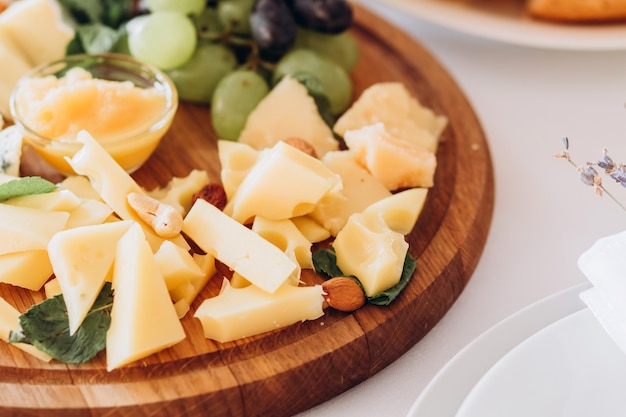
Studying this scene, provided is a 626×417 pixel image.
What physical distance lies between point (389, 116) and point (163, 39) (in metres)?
0.48

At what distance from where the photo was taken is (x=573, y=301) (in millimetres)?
1252

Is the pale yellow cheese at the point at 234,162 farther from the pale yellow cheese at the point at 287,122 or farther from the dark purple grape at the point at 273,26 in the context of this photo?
the dark purple grape at the point at 273,26

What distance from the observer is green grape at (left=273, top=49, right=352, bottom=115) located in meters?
1.64

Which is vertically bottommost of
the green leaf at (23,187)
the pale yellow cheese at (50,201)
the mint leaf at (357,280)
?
the mint leaf at (357,280)

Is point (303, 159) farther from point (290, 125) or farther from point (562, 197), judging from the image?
point (562, 197)

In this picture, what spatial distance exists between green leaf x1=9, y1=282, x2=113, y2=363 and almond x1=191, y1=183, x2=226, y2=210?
1.00 feet

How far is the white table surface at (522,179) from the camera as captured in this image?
1289 mm

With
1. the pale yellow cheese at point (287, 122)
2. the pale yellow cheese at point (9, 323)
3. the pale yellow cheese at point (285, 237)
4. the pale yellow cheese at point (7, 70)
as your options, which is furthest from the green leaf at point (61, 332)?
the pale yellow cheese at point (7, 70)

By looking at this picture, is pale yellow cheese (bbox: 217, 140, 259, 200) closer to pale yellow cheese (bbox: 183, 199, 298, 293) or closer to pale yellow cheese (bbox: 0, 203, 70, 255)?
pale yellow cheese (bbox: 183, 199, 298, 293)

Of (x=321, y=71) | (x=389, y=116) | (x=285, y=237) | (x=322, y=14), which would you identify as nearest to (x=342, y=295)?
(x=285, y=237)

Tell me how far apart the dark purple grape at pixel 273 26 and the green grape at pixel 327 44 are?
0.22ft

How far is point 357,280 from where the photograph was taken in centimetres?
127

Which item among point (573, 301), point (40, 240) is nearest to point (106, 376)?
point (40, 240)

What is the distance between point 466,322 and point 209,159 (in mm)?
610
